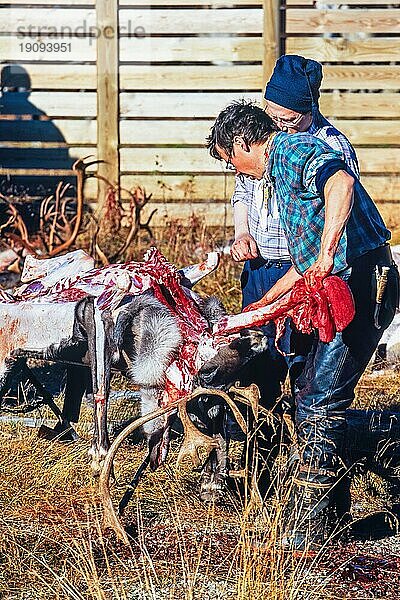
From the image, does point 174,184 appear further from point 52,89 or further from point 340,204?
point 340,204

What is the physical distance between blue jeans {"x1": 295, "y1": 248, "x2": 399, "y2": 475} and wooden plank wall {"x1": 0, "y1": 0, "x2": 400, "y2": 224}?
21.6 ft

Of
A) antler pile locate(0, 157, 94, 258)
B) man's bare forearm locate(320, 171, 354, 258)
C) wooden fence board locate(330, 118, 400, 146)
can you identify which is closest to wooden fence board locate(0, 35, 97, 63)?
antler pile locate(0, 157, 94, 258)

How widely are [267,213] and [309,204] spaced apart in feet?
2.59

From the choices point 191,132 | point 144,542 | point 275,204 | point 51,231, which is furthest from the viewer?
point 191,132

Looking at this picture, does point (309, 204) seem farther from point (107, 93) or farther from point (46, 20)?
point (46, 20)

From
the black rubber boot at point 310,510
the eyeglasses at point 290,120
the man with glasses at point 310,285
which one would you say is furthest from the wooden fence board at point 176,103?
the black rubber boot at point 310,510

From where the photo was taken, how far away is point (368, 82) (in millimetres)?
10828

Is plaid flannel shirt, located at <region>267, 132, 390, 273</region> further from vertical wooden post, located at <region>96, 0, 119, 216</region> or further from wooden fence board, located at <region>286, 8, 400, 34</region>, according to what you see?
wooden fence board, located at <region>286, 8, 400, 34</region>

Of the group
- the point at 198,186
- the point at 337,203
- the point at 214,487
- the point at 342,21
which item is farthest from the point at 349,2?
the point at 337,203

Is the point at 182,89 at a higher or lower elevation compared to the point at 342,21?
lower

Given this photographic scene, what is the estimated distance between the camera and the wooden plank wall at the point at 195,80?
10.8 metres

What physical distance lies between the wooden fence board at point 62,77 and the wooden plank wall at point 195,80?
1 cm

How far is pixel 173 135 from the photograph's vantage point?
35.7ft

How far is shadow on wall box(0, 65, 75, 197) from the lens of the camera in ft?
35.9
